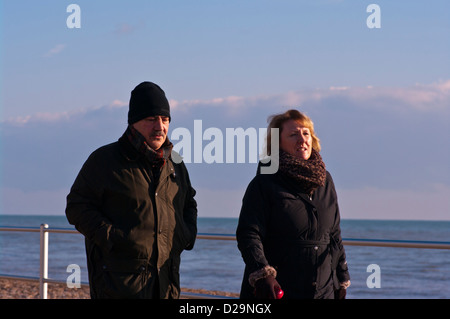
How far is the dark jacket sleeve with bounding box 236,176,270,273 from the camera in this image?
3436mm

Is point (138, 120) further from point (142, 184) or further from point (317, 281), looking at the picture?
point (317, 281)

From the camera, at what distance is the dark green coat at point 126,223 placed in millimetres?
3398

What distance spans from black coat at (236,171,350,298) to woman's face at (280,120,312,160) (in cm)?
15

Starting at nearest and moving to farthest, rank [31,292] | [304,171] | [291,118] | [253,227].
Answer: [253,227] < [304,171] < [291,118] < [31,292]

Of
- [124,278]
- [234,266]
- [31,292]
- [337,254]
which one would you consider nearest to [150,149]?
[124,278]

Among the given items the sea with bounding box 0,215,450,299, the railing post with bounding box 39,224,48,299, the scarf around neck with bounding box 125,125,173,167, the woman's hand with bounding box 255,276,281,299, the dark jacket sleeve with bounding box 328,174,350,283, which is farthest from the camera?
the sea with bounding box 0,215,450,299

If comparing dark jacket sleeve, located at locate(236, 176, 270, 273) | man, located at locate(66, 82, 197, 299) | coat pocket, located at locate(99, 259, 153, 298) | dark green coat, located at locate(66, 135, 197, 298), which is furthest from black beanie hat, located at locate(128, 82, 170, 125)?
coat pocket, located at locate(99, 259, 153, 298)

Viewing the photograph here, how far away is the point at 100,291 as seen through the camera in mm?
3432

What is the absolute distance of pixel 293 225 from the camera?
3.54 metres

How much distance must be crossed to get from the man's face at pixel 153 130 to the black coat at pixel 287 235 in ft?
1.74

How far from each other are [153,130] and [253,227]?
27.3 inches

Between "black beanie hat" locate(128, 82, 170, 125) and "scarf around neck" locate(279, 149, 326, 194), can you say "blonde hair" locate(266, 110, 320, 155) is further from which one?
"black beanie hat" locate(128, 82, 170, 125)

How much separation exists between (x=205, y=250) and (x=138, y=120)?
2764cm

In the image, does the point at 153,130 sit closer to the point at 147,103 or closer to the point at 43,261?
the point at 147,103
